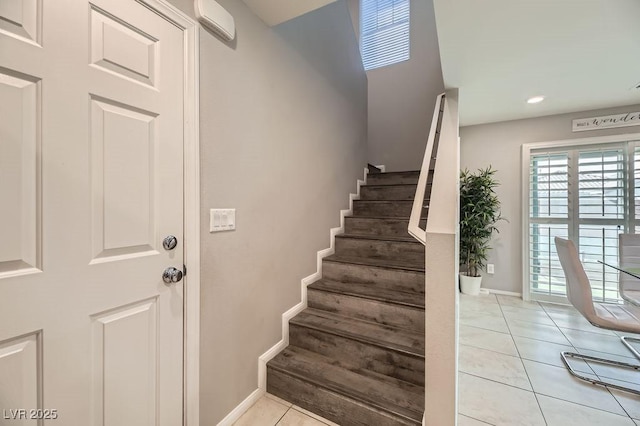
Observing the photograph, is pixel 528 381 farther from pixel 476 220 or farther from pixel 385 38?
pixel 385 38

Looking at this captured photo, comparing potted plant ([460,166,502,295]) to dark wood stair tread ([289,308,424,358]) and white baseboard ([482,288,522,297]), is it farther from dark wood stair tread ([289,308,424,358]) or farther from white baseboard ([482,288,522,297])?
dark wood stair tread ([289,308,424,358])

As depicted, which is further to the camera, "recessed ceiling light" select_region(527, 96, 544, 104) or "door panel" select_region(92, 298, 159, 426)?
"recessed ceiling light" select_region(527, 96, 544, 104)

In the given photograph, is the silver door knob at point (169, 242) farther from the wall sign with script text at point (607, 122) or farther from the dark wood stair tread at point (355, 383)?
the wall sign with script text at point (607, 122)

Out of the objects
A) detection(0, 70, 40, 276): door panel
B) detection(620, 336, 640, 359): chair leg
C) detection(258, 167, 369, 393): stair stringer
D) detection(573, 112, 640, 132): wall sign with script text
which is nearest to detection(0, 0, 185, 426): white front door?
detection(0, 70, 40, 276): door panel

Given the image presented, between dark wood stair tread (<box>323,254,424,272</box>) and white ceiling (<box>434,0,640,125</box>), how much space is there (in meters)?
1.71

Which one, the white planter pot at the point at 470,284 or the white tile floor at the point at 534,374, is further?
the white planter pot at the point at 470,284

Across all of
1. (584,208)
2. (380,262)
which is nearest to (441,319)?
(380,262)

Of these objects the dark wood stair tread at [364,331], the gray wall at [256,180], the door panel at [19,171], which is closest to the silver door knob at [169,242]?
the gray wall at [256,180]

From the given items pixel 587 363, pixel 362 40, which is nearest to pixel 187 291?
pixel 587 363

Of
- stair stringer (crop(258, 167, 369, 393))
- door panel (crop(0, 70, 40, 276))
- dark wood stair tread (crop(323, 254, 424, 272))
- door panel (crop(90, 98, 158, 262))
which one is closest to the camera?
door panel (crop(0, 70, 40, 276))

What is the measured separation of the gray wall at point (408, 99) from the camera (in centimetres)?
396

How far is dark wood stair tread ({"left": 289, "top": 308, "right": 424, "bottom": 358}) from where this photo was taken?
4.97 feet

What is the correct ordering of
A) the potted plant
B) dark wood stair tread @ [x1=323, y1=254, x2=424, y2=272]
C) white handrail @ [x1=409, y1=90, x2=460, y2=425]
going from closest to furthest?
white handrail @ [x1=409, y1=90, x2=460, y2=425], dark wood stair tread @ [x1=323, y1=254, x2=424, y2=272], the potted plant

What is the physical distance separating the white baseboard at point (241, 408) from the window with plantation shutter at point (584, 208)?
366cm
